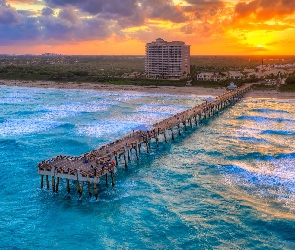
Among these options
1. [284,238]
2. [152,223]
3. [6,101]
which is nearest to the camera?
[284,238]

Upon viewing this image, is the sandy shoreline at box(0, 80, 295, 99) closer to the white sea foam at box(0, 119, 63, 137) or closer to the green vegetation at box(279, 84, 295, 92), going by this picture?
the green vegetation at box(279, 84, 295, 92)

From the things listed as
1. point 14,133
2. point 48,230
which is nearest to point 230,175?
point 48,230

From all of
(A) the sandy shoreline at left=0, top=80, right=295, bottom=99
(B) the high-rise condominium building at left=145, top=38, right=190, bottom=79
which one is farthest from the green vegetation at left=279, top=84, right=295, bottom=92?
(B) the high-rise condominium building at left=145, top=38, right=190, bottom=79

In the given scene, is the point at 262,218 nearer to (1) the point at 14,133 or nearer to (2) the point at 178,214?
(2) the point at 178,214

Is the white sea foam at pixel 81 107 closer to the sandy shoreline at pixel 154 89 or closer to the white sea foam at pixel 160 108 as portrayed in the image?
the white sea foam at pixel 160 108

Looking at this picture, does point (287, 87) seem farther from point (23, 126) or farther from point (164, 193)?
point (164, 193)

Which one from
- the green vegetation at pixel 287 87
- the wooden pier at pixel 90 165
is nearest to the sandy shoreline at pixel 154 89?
the green vegetation at pixel 287 87

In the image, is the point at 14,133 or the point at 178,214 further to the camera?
the point at 14,133
